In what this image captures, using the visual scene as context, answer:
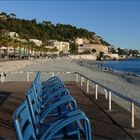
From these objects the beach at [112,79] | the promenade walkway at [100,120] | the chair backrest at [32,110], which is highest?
the chair backrest at [32,110]

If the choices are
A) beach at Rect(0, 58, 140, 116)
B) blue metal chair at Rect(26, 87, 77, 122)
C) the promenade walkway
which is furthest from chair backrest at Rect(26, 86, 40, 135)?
beach at Rect(0, 58, 140, 116)

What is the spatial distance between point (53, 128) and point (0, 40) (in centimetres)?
10141

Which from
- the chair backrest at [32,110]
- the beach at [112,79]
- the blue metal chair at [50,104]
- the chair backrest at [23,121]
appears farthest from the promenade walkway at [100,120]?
the beach at [112,79]

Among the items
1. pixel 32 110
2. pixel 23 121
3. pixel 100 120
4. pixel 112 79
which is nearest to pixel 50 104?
pixel 32 110

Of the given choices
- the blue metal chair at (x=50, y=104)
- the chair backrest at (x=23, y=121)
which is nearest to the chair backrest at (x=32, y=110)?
the blue metal chair at (x=50, y=104)

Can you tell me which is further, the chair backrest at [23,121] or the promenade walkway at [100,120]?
the promenade walkway at [100,120]

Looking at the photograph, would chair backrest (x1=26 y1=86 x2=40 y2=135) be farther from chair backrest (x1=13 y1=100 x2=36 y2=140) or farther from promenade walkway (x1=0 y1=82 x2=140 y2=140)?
promenade walkway (x1=0 y1=82 x2=140 y2=140)

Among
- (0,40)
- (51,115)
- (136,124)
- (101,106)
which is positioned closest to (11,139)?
(51,115)

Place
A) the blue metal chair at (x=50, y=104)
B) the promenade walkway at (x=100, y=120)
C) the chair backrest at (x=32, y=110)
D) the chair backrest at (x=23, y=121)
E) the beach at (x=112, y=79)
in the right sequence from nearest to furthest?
the chair backrest at (x=23, y=121), the chair backrest at (x=32, y=110), the blue metal chair at (x=50, y=104), the promenade walkway at (x=100, y=120), the beach at (x=112, y=79)

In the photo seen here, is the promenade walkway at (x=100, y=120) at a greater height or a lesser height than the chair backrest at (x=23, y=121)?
lesser

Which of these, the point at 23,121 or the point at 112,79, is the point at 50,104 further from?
the point at 112,79

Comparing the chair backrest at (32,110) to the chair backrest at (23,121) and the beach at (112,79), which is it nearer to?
the chair backrest at (23,121)

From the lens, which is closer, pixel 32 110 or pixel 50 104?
pixel 32 110

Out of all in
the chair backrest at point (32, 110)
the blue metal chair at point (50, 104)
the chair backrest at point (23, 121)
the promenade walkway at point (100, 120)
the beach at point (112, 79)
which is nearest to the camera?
the chair backrest at point (23, 121)
